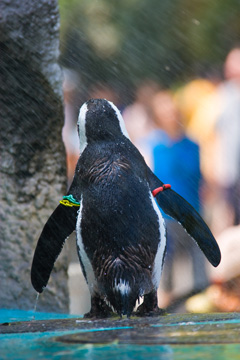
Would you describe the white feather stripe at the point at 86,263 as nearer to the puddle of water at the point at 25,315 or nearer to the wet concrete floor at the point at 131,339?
the wet concrete floor at the point at 131,339

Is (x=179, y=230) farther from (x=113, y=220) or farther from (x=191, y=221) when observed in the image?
(x=113, y=220)

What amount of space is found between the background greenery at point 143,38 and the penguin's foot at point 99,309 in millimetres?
3572

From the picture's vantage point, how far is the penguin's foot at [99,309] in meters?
2.17

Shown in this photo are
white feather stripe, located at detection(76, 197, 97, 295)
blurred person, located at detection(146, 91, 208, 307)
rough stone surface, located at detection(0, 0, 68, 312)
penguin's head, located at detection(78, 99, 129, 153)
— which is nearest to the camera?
→ white feather stripe, located at detection(76, 197, 97, 295)

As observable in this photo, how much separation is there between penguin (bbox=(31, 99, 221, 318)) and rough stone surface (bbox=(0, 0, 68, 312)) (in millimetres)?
786

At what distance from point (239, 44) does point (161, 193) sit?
3.50 meters

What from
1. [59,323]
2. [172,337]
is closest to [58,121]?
[59,323]

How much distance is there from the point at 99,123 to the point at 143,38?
380 cm

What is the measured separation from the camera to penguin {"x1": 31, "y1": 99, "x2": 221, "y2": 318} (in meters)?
2.06

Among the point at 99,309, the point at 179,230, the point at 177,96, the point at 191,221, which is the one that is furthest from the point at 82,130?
the point at 177,96

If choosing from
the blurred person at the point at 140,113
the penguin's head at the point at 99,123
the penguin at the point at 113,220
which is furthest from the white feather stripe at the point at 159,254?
the blurred person at the point at 140,113

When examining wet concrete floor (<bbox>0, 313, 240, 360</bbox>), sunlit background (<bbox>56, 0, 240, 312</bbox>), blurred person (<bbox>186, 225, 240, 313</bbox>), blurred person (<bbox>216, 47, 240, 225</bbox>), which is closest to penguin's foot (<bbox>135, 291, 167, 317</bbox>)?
wet concrete floor (<bbox>0, 313, 240, 360</bbox>)

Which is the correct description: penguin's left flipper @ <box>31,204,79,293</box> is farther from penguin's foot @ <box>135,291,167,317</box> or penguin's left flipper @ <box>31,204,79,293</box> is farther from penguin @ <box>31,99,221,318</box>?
penguin's foot @ <box>135,291,167,317</box>

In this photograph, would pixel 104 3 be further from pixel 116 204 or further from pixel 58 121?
pixel 116 204
